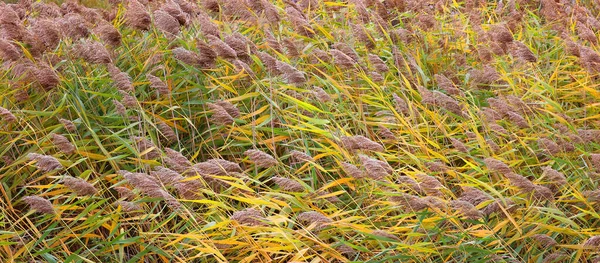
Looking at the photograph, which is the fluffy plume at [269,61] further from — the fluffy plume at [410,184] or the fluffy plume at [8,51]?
the fluffy plume at [8,51]

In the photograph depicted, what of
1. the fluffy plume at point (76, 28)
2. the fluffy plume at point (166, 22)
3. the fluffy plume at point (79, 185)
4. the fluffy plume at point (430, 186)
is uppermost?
the fluffy plume at point (166, 22)

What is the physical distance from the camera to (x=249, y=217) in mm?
2777

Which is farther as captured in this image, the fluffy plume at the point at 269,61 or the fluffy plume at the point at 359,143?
the fluffy plume at the point at 269,61

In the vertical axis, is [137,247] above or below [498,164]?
below

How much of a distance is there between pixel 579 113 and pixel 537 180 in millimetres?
959

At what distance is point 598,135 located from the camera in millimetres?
3586

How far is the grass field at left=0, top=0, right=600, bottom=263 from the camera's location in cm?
301

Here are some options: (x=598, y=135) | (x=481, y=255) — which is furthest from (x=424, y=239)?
(x=598, y=135)

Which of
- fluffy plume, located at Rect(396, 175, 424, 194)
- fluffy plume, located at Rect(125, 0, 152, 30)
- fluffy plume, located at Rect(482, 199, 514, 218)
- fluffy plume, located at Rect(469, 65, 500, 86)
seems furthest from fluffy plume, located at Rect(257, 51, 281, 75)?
fluffy plume, located at Rect(482, 199, 514, 218)

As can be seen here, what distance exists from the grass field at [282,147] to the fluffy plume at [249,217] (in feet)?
0.07

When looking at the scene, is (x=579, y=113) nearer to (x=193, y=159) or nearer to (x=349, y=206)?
(x=349, y=206)

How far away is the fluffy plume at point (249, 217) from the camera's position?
2.75 meters

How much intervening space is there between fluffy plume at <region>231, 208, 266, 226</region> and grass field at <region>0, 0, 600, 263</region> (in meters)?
0.02

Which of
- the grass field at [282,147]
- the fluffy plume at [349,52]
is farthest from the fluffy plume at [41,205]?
the fluffy plume at [349,52]
